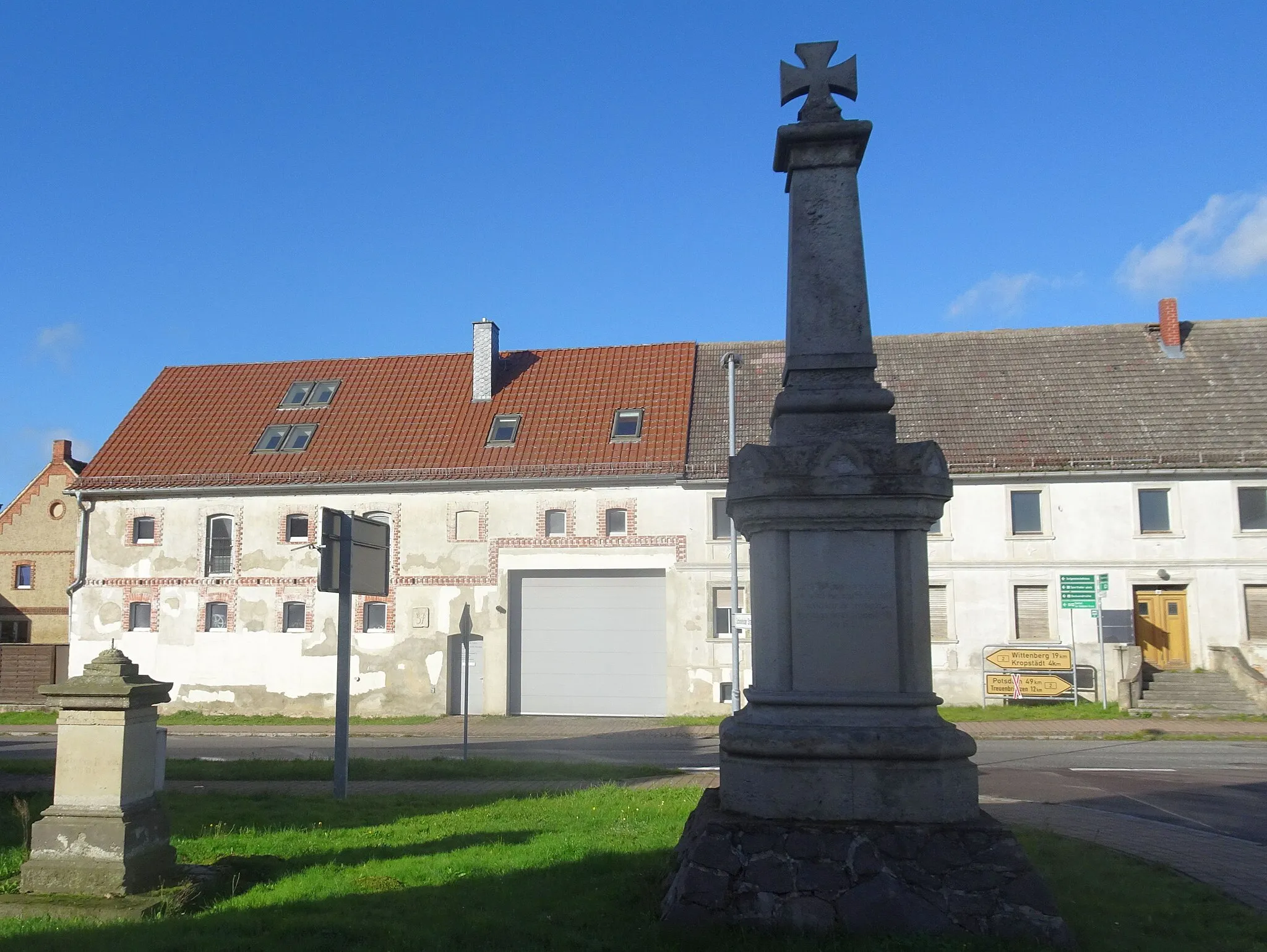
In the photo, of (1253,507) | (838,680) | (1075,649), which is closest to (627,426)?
(1075,649)

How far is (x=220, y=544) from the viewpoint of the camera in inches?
1198

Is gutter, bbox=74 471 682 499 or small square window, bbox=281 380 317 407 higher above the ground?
small square window, bbox=281 380 317 407

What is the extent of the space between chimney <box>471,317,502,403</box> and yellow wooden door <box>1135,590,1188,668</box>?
61.4 ft

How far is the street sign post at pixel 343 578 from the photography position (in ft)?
41.5

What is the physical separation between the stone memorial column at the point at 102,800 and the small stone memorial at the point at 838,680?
147 inches

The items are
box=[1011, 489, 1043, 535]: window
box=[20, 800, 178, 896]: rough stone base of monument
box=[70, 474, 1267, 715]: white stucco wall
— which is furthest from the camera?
box=[1011, 489, 1043, 535]: window

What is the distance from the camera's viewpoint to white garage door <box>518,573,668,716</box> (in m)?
28.2

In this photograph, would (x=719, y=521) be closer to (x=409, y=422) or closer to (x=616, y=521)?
(x=616, y=521)

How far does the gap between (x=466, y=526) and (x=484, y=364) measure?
5836mm

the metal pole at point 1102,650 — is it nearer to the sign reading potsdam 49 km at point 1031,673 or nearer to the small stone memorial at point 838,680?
the sign reading potsdam 49 km at point 1031,673

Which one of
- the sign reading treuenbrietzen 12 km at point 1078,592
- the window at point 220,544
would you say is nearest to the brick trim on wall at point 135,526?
the window at point 220,544

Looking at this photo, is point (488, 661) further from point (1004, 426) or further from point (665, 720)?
point (1004, 426)

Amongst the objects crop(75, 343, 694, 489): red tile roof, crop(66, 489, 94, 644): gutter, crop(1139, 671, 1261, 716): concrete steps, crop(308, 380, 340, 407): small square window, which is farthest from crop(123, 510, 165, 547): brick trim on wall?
crop(1139, 671, 1261, 716): concrete steps

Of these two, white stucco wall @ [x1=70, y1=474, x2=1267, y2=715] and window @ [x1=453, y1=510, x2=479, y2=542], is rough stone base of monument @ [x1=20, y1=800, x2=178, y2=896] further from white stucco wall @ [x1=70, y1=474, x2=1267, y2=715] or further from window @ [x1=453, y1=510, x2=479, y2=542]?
window @ [x1=453, y1=510, x2=479, y2=542]
